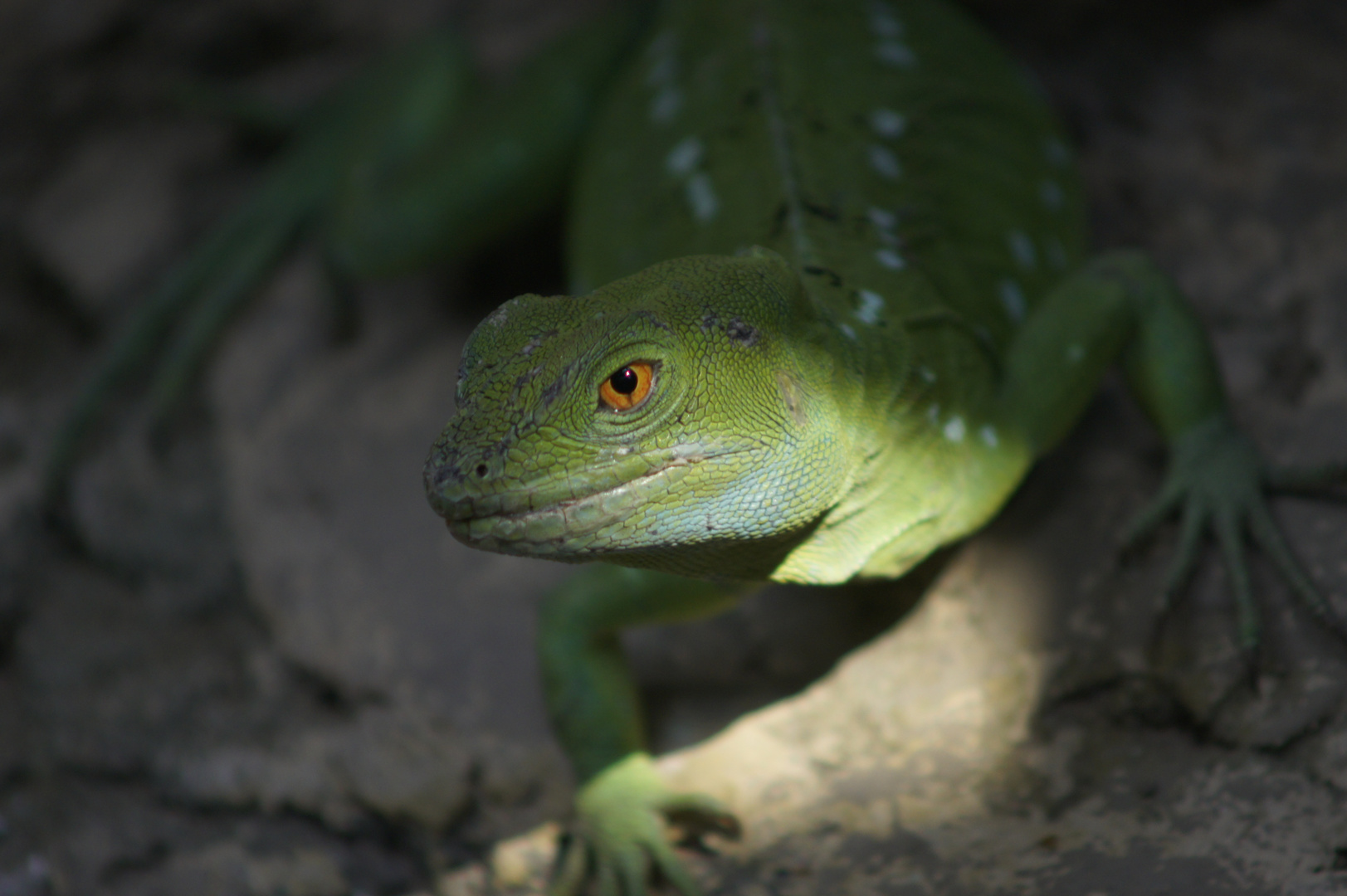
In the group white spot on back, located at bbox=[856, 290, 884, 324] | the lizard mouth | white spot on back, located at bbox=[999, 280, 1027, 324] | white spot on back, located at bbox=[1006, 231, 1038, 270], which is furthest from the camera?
white spot on back, located at bbox=[1006, 231, 1038, 270]

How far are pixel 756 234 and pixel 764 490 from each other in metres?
1.24

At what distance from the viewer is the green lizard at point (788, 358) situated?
2893mm

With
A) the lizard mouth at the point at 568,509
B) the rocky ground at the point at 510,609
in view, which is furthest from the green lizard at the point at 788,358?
the rocky ground at the point at 510,609

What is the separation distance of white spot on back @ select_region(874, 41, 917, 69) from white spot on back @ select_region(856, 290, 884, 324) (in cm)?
158

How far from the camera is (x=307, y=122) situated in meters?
6.73

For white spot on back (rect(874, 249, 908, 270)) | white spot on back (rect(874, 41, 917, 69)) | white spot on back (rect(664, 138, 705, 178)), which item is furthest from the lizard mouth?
white spot on back (rect(874, 41, 917, 69))

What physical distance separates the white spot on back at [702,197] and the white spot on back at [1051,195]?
134cm

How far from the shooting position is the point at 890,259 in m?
3.87

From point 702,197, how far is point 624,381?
5.51ft

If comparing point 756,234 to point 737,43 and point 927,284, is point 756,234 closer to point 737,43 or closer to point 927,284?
point 927,284

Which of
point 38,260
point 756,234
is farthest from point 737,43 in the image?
point 38,260

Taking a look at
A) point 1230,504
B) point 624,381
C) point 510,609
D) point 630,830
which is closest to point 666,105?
point 510,609

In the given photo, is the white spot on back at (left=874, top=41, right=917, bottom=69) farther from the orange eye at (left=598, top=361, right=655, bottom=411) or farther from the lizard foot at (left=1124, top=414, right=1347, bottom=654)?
the orange eye at (left=598, top=361, right=655, bottom=411)

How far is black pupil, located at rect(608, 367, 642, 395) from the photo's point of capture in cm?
286
